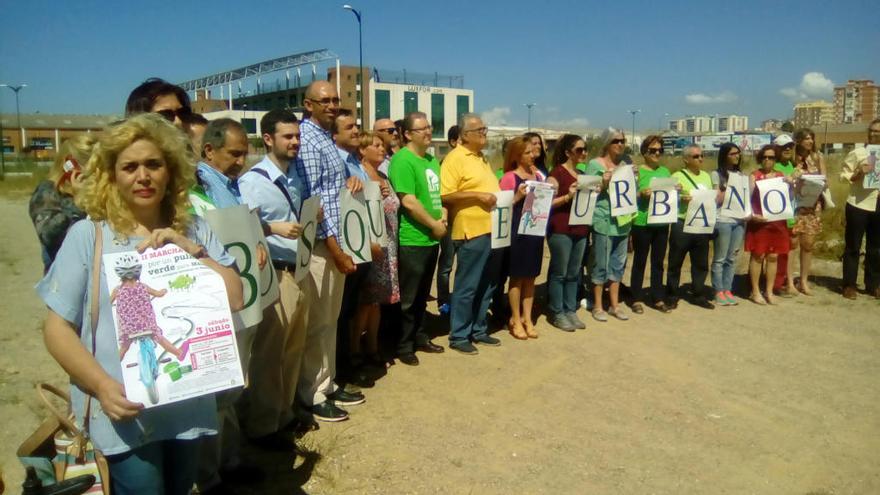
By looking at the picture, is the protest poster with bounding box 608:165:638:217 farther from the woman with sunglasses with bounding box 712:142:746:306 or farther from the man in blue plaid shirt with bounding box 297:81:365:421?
the man in blue plaid shirt with bounding box 297:81:365:421

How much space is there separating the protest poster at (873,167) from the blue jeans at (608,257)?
3.27m

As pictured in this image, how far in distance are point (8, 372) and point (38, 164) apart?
41.0m

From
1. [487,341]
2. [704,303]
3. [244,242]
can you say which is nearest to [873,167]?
[704,303]

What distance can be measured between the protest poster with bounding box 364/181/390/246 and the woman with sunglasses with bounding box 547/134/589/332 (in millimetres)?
A: 2188

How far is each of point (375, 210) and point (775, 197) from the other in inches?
208

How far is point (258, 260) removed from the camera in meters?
3.17

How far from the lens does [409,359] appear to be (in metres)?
5.77

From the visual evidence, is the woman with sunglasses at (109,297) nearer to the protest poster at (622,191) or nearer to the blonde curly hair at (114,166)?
the blonde curly hair at (114,166)

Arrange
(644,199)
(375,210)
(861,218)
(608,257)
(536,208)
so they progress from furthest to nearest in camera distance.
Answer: (861,218) < (644,199) < (608,257) < (536,208) < (375,210)

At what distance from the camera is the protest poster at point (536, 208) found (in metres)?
6.16

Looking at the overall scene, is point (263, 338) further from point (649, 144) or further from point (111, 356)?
point (649, 144)

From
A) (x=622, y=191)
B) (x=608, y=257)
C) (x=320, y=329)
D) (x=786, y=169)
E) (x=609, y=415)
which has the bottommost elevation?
(x=609, y=415)

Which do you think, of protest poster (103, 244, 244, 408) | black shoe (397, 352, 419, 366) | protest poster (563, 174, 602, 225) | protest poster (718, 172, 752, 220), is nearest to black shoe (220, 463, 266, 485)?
protest poster (103, 244, 244, 408)

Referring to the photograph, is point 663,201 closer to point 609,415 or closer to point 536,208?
point 536,208
